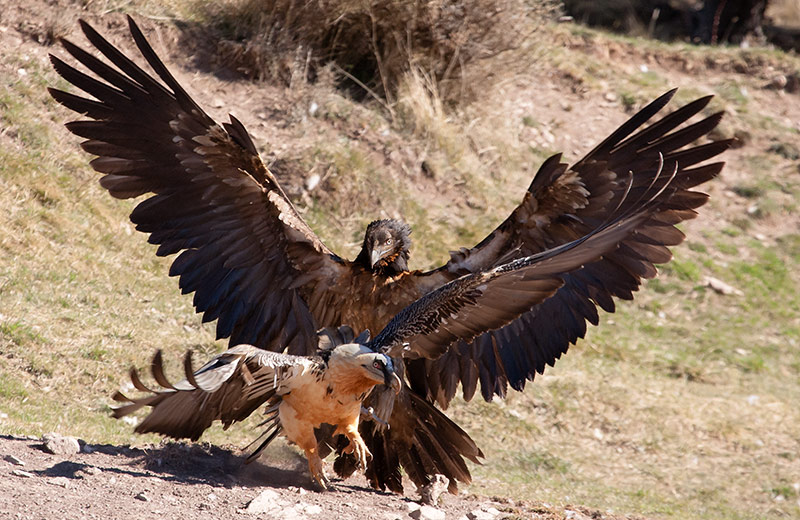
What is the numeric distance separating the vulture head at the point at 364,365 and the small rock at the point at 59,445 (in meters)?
1.43

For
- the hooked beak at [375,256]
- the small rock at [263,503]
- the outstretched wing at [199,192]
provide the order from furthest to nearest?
the hooked beak at [375,256]
the outstretched wing at [199,192]
the small rock at [263,503]

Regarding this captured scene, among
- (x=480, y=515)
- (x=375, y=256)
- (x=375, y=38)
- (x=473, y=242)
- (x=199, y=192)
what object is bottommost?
(x=480, y=515)

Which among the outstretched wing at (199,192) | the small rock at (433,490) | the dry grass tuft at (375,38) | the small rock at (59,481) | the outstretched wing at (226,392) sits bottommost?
the small rock at (433,490)

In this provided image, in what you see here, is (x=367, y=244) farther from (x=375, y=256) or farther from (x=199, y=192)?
(x=199, y=192)

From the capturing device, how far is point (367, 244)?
6.03 metres

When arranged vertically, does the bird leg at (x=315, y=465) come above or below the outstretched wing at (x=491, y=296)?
below

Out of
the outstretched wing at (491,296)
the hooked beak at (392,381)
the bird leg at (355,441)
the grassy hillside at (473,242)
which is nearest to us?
the outstretched wing at (491,296)

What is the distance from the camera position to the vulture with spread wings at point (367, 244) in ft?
18.5

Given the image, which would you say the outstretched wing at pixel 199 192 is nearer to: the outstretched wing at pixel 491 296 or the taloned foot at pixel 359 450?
the taloned foot at pixel 359 450

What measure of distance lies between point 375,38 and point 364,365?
7.19m

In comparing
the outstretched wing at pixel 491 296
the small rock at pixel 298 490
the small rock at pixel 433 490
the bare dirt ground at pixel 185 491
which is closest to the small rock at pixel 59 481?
the bare dirt ground at pixel 185 491

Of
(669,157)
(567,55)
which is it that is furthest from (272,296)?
(567,55)

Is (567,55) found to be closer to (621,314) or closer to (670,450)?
(621,314)

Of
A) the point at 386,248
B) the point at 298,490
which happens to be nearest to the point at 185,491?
the point at 298,490
